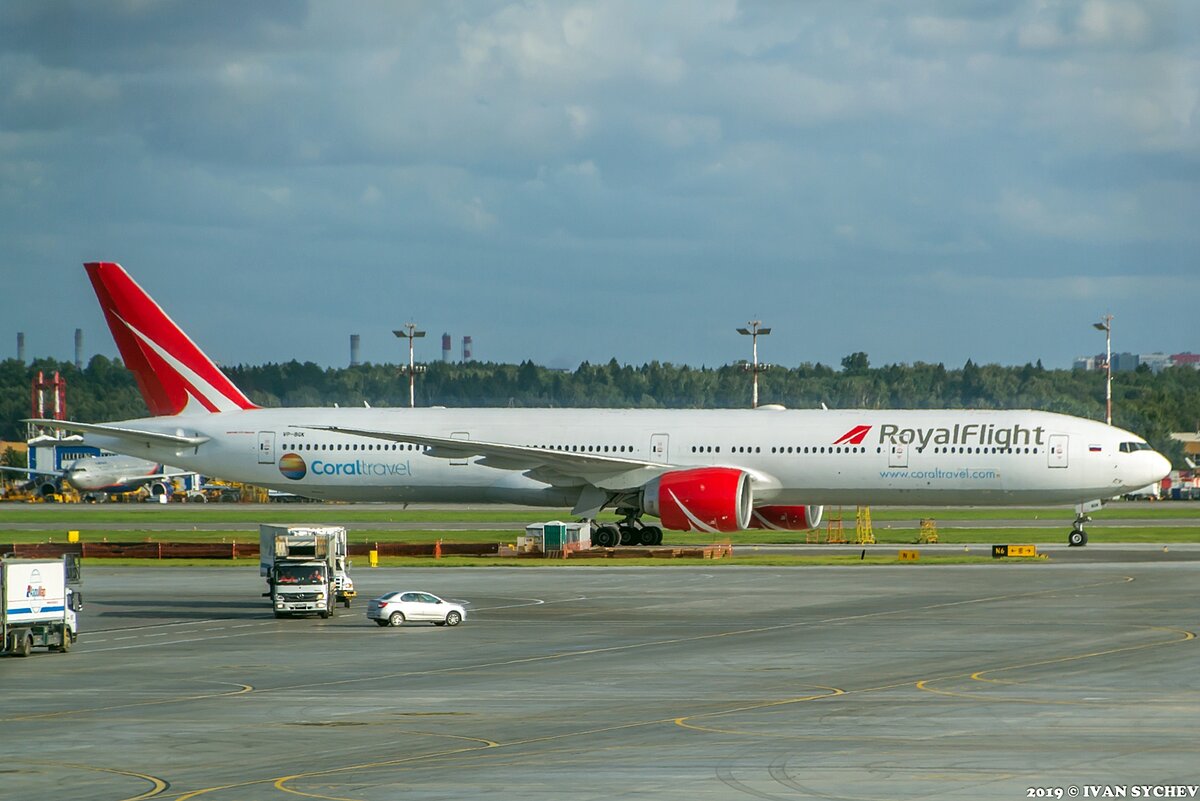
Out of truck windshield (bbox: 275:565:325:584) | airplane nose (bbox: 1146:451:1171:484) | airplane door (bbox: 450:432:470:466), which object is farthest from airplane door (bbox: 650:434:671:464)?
truck windshield (bbox: 275:565:325:584)

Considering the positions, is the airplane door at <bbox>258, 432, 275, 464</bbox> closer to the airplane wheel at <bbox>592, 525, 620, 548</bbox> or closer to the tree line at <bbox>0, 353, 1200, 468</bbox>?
the airplane wheel at <bbox>592, 525, 620, 548</bbox>

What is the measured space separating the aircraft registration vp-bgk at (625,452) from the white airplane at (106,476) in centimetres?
5435

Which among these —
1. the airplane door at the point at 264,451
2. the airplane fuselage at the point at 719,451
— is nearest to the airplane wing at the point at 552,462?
the airplane fuselage at the point at 719,451

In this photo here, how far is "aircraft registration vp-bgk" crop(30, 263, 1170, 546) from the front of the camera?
60000mm

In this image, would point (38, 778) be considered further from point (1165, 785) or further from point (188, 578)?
point (188, 578)

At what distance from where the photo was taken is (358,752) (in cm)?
2050

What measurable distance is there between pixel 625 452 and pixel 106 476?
73253 mm

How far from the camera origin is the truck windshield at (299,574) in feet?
131

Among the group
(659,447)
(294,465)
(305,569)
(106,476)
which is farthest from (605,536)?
(106,476)

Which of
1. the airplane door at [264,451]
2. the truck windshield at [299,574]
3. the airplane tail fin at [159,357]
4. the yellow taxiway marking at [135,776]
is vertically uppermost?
the airplane tail fin at [159,357]

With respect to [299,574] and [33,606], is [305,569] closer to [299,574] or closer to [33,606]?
[299,574]

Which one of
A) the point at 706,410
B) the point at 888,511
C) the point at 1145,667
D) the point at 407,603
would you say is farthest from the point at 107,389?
the point at 1145,667

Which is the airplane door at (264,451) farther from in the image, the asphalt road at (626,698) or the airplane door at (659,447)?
the asphalt road at (626,698)

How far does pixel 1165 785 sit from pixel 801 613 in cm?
2192
